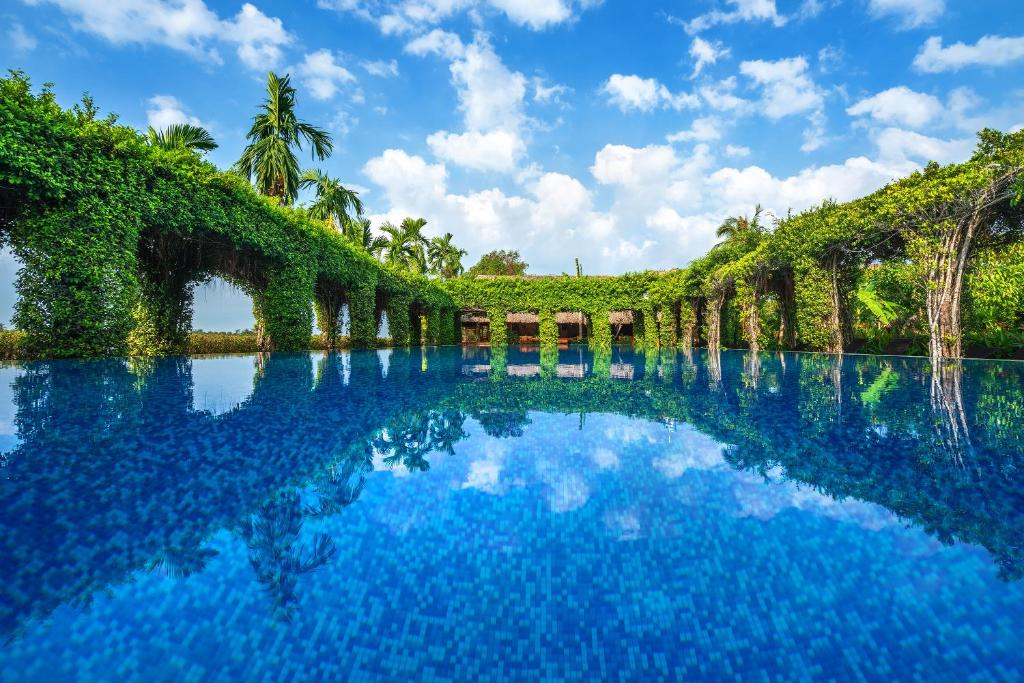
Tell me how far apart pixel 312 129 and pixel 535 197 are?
56.2 ft

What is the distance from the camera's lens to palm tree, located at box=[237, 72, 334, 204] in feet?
65.8

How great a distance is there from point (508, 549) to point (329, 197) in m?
29.0

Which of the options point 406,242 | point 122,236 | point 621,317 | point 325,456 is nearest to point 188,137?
point 122,236

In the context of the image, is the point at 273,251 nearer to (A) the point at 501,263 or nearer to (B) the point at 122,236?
(B) the point at 122,236

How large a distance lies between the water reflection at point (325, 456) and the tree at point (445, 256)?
31.6 metres

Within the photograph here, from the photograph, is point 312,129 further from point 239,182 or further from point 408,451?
point 408,451

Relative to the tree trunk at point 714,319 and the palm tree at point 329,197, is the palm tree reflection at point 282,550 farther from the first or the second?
the palm tree at point 329,197

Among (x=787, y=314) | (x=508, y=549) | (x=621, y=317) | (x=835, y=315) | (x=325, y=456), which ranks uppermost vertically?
(x=621, y=317)

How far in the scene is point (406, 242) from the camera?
34.6m

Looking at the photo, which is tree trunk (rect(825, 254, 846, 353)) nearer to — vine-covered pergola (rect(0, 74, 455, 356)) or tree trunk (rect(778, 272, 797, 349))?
tree trunk (rect(778, 272, 797, 349))

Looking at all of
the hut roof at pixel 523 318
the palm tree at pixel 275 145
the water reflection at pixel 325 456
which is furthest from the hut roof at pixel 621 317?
the water reflection at pixel 325 456

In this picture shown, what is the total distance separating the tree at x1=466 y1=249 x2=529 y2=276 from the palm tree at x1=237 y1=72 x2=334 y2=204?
29365mm

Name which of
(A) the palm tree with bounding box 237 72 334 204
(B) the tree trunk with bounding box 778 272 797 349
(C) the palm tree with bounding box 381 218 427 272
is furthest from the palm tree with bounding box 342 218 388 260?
(B) the tree trunk with bounding box 778 272 797 349

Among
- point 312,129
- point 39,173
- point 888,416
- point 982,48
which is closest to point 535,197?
point 312,129
